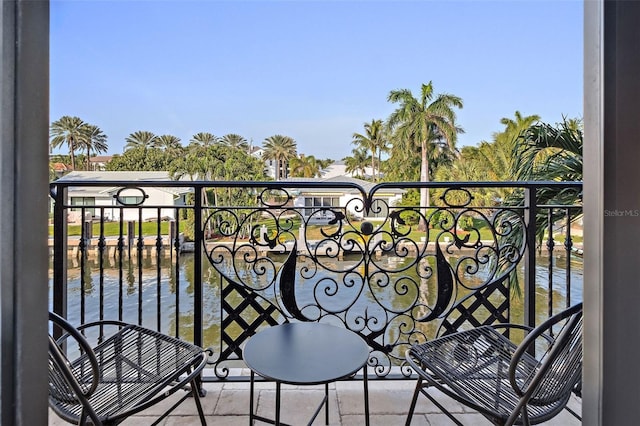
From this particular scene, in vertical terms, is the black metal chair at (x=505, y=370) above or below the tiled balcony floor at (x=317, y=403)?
above

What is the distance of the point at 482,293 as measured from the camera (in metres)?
1.94

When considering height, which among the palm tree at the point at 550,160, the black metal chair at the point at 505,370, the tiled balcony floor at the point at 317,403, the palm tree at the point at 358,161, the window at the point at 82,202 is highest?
the palm tree at the point at 358,161

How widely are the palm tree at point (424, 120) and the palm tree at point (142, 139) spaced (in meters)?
18.9

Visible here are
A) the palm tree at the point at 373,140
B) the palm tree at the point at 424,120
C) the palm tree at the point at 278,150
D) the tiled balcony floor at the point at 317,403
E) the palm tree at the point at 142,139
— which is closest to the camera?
the tiled balcony floor at the point at 317,403

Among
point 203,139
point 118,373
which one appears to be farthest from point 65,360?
point 203,139

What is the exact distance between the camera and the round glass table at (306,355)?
1215mm

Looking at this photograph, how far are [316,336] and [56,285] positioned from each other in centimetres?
137

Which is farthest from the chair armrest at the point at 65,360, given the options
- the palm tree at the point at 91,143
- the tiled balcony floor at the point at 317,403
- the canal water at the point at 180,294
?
the palm tree at the point at 91,143

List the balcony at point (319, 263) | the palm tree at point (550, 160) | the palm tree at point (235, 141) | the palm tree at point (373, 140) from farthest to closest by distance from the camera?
the palm tree at point (235, 141) < the palm tree at point (373, 140) < the palm tree at point (550, 160) < the balcony at point (319, 263)

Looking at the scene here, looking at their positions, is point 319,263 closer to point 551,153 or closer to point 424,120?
point 551,153

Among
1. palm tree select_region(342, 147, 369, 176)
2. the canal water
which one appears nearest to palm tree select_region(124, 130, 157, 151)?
palm tree select_region(342, 147, 369, 176)

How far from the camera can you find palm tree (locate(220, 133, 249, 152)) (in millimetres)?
28934

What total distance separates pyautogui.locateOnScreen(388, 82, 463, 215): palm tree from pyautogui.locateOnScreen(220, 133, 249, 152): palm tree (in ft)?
47.4

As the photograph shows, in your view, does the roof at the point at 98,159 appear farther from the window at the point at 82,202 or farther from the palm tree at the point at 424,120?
the palm tree at the point at 424,120
